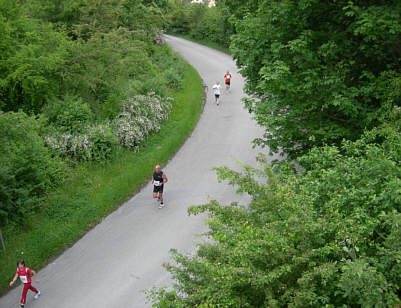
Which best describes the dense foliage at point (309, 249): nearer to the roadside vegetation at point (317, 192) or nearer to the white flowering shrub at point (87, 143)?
the roadside vegetation at point (317, 192)

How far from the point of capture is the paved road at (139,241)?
30.5ft

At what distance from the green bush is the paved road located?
6.48ft

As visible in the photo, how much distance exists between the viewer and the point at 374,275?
479 centimetres

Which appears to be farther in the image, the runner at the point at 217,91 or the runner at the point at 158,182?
the runner at the point at 217,91

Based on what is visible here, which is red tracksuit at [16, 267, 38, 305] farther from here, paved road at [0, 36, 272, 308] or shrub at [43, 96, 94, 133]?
shrub at [43, 96, 94, 133]

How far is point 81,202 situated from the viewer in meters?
12.1

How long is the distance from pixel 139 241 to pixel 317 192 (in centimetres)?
628

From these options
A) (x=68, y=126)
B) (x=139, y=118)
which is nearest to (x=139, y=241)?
(x=68, y=126)

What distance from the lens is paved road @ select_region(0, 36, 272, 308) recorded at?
366 inches

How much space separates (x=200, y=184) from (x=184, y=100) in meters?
8.22

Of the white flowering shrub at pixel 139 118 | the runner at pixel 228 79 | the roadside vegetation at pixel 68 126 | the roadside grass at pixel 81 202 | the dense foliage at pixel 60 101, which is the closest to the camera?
the roadside grass at pixel 81 202

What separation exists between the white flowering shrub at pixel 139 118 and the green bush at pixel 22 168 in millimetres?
3019

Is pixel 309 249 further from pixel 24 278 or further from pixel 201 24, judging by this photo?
pixel 201 24

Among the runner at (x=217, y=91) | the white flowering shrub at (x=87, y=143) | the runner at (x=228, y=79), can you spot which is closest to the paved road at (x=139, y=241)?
the white flowering shrub at (x=87, y=143)
